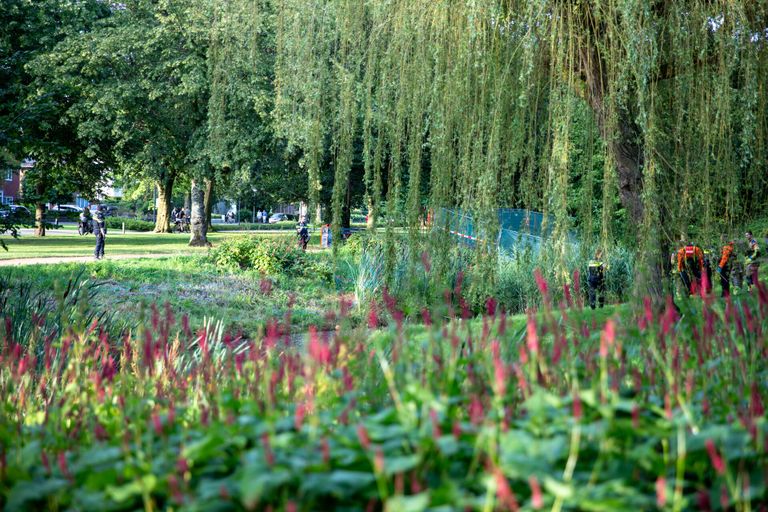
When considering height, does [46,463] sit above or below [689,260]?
below

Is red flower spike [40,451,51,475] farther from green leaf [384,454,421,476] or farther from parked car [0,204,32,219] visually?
parked car [0,204,32,219]

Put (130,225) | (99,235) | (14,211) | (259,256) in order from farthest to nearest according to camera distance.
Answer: (130,225)
(99,235)
(259,256)
(14,211)

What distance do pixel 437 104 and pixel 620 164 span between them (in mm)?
2341

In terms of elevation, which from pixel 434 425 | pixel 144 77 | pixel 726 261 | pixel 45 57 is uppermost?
pixel 45 57

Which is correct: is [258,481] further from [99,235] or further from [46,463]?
[99,235]

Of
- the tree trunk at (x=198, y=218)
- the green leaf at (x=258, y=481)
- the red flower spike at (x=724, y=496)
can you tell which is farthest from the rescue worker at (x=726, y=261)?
the tree trunk at (x=198, y=218)

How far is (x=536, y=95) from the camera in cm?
592

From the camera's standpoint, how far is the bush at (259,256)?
1697 cm

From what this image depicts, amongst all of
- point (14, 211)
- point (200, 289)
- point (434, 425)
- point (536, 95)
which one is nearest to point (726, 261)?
point (536, 95)

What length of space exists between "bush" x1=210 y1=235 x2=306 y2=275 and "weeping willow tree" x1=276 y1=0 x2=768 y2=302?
1064cm

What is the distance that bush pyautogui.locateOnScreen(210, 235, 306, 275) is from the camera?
1697 centimetres

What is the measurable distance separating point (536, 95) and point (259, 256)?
11972 mm

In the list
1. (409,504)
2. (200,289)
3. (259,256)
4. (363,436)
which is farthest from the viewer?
(259,256)

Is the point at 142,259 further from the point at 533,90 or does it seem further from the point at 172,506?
the point at 172,506
